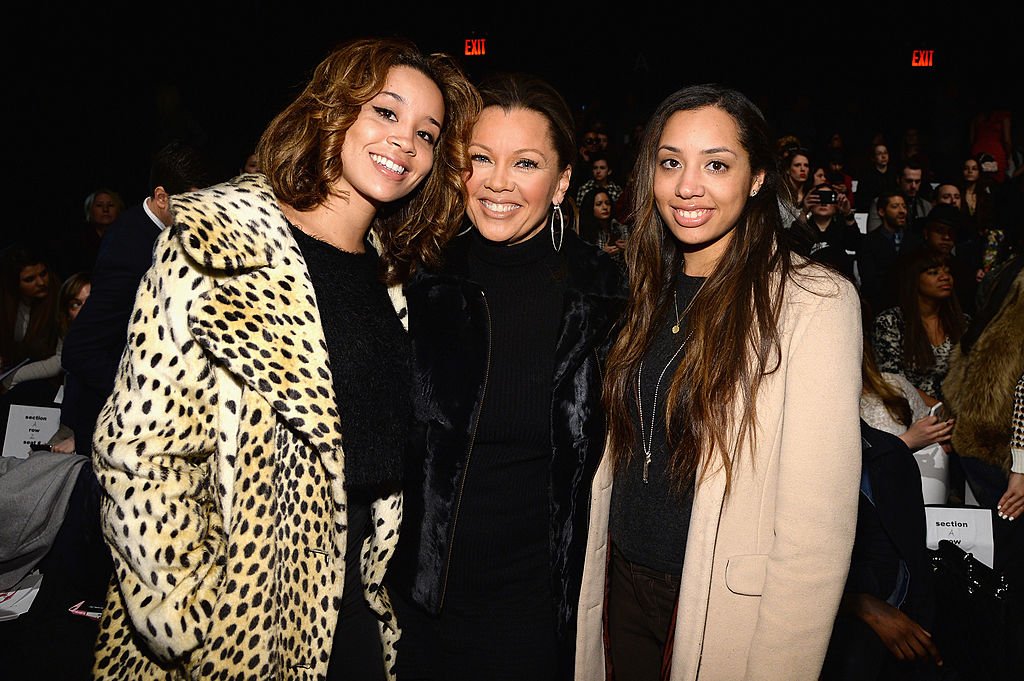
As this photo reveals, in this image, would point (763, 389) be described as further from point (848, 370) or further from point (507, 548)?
point (507, 548)

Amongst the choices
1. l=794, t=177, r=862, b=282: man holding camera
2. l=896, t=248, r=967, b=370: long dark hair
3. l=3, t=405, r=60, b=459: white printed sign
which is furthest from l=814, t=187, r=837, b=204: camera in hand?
l=3, t=405, r=60, b=459: white printed sign

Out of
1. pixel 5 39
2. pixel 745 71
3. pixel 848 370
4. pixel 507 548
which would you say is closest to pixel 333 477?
pixel 507 548

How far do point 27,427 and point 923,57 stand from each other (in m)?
13.9

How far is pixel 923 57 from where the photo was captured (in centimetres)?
1270

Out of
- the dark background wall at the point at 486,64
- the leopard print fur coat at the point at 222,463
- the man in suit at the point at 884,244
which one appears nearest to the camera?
the leopard print fur coat at the point at 222,463

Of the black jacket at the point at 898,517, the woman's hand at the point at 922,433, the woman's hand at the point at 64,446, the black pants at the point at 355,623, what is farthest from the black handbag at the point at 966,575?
the woman's hand at the point at 64,446

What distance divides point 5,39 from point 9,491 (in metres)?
6.63

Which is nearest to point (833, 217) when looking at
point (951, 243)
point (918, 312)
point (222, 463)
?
point (951, 243)

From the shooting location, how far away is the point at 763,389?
1731 mm

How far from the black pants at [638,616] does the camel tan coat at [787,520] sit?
116mm

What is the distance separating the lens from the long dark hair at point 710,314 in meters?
1.76

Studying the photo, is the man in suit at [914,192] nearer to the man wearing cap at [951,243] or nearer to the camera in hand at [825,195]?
the man wearing cap at [951,243]

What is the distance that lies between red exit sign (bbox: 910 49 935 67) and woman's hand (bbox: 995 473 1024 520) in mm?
11462

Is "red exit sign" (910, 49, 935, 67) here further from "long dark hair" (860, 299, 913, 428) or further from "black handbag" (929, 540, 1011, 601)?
"black handbag" (929, 540, 1011, 601)
